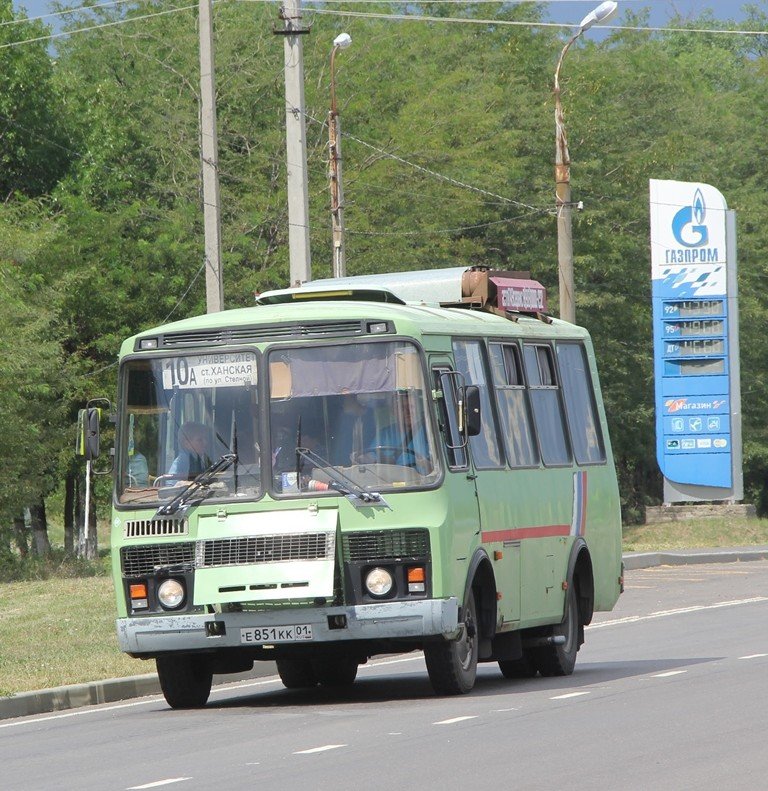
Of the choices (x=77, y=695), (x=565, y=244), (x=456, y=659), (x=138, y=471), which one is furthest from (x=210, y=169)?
(x=456, y=659)

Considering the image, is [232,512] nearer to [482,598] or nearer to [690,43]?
[482,598]

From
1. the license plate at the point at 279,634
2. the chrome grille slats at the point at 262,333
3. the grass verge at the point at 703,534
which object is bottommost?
the grass verge at the point at 703,534

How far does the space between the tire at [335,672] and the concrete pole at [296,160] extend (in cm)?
1144

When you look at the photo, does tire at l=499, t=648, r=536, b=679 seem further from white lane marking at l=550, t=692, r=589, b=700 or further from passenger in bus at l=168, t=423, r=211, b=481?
passenger in bus at l=168, t=423, r=211, b=481

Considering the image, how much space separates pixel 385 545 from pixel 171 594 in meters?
1.59

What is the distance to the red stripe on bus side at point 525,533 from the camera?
14270mm

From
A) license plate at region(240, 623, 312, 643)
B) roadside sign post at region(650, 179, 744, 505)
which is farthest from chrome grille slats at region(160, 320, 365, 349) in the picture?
roadside sign post at region(650, 179, 744, 505)

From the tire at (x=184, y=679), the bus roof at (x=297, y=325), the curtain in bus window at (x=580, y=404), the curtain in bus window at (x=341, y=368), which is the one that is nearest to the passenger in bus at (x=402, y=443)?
the curtain in bus window at (x=341, y=368)

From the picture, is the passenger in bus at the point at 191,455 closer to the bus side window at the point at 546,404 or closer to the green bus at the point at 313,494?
the green bus at the point at 313,494

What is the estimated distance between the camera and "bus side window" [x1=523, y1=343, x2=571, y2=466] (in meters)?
15.8

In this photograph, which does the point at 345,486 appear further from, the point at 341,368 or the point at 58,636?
the point at 58,636

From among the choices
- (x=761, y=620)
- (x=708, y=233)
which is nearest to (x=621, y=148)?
(x=708, y=233)

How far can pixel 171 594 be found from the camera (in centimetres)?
1338

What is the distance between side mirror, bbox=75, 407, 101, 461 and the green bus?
0.21m
